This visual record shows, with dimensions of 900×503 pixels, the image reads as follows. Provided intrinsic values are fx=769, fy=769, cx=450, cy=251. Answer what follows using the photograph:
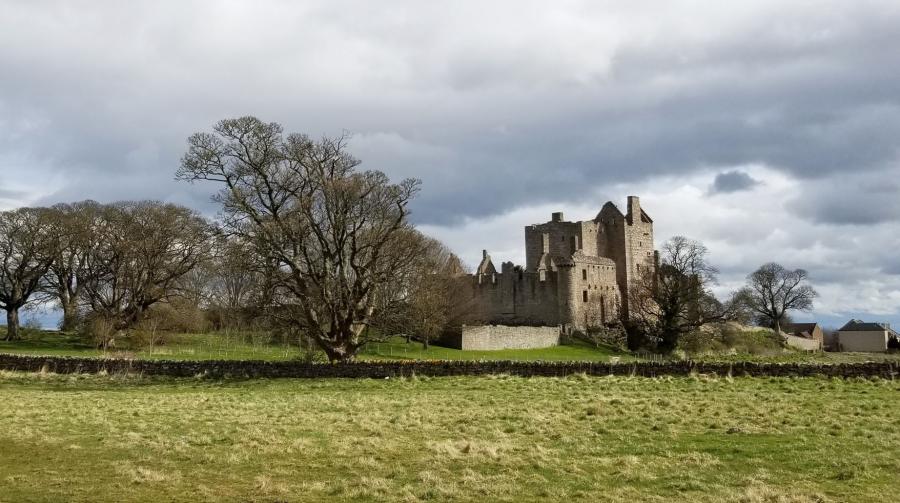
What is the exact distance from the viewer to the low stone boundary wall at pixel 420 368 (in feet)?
94.2

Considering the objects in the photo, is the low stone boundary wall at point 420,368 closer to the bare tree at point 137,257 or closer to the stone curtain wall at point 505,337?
the bare tree at point 137,257

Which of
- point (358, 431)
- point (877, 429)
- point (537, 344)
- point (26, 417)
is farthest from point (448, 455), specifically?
point (537, 344)

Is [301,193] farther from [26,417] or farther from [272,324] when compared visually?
[26,417]

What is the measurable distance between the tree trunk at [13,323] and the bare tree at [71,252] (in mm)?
2971

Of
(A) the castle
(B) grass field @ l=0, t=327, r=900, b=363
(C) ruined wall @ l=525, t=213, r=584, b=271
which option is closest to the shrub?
(B) grass field @ l=0, t=327, r=900, b=363

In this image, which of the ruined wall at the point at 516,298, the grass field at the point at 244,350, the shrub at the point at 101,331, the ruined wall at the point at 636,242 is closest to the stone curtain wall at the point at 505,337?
the grass field at the point at 244,350

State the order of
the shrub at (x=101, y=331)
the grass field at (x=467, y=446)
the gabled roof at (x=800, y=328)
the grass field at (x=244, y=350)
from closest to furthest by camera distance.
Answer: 1. the grass field at (x=467, y=446)
2. the grass field at (x=244, y=350)
3. the shrub at (x=101, y=331)
4. the gabled roof at (x=800, y=328)

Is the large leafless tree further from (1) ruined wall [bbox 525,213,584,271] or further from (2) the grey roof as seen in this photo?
(2) the grey roof

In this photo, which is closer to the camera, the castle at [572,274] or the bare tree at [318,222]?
the bare tree at [318,222]

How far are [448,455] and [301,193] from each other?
75.8 feet

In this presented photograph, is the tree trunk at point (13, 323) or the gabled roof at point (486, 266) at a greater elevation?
the gabled roof at point (486, 266)

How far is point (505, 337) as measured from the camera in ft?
206

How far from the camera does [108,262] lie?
187 ft

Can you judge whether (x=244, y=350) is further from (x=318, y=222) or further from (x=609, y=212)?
(x=609, y=212)
